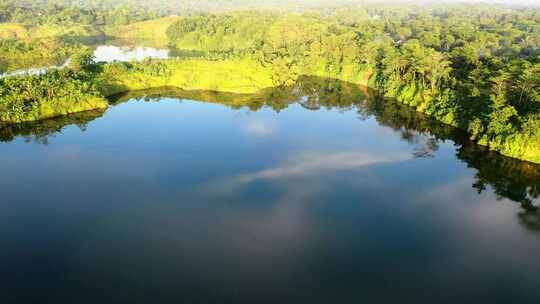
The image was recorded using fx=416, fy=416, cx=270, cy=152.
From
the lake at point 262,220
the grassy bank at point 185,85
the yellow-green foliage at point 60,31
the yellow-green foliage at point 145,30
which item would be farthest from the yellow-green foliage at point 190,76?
the yellow-green foliage at point 60,31

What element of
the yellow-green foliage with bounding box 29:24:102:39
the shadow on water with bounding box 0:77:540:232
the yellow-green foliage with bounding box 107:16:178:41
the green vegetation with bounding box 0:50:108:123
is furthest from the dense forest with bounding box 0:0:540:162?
the yellow-green foliage with bounding box 107:16:178:41

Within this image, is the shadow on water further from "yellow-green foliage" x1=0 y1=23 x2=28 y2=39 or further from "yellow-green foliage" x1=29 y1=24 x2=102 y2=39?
"yellow-green foliage" x1=29 y1=24 x2=102 y2=39

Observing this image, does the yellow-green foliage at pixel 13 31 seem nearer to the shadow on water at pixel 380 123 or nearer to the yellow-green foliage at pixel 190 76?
the yellow-green foliage at pixel 190 76

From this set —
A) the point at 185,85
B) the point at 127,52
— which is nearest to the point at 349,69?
the point at 185,85

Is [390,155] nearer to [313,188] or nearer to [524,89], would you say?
[313,188]

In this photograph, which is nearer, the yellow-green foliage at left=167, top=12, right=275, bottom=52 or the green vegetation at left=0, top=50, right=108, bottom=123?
the green vegetation at left=0, top=50, right=108, bottom=123

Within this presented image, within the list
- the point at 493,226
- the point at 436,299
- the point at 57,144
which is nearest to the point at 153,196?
the point at 57,144
